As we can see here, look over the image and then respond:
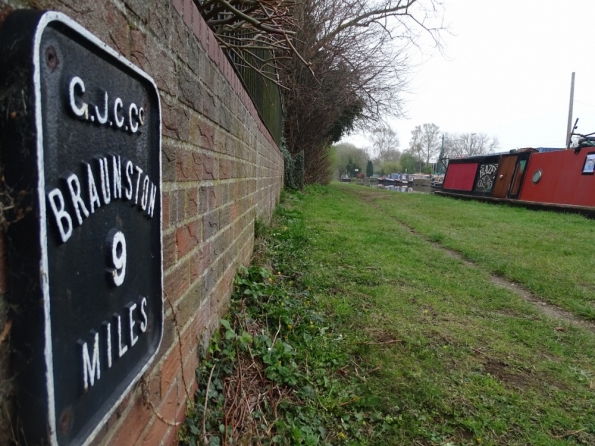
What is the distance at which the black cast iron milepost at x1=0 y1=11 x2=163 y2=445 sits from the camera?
Answer: 0.63 meters

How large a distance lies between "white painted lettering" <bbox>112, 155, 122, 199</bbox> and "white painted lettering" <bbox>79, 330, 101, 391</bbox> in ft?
1.05

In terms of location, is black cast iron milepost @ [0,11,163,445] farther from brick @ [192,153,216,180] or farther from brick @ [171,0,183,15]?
brick @ [192,153,216,180]

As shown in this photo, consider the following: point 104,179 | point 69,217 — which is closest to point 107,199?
point 104,179

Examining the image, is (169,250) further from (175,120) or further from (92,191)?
(92,191)

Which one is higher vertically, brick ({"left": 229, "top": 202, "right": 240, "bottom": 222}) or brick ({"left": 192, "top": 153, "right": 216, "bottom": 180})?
brick ({"left": 192, "top": 153, "right": 216, "bottom": 180})

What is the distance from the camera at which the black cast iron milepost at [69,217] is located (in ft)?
2.05

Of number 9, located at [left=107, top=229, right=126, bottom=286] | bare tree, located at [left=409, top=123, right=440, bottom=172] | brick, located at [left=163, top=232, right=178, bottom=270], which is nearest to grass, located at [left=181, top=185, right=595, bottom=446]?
brick, located at [left=163, top=232, right=178, bottom=270]

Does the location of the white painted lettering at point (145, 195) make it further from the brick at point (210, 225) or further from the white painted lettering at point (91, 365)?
the brick at point (210, 225)

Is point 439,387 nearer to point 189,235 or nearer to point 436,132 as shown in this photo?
point 189,235

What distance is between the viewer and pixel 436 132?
7262cm

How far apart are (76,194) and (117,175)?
0.62ft

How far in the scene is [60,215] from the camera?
691 mm

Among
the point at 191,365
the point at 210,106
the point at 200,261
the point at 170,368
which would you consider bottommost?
the point at 191,365

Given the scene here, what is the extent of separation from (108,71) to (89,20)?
0.15 meters
